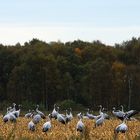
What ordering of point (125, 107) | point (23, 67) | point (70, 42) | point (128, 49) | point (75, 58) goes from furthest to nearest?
point (70, 42) → point (128, 49) → point (75, 58) → point (23, 67) → point (125, 107)

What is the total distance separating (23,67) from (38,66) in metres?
2.72

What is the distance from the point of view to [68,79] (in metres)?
92.2

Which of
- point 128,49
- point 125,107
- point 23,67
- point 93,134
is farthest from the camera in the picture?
point 128,49

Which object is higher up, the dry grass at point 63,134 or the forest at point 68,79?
the dry grass at point 63,134

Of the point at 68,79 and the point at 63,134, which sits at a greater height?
the point at 63,134

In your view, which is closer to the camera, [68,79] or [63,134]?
[63,134]

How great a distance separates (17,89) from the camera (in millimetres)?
91000

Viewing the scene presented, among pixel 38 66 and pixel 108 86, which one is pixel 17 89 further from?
pixel 108 86

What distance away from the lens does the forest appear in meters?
88.3

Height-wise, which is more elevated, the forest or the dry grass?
the dry grass

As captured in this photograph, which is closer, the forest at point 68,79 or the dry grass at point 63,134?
the dry grass at point 63,134

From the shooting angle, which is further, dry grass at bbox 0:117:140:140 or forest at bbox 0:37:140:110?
forest at bbox 0:37:140:110

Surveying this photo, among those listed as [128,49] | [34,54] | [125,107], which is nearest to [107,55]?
[128,49]

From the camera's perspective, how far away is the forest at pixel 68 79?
88.3 m
